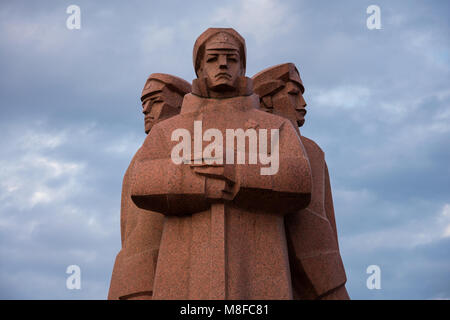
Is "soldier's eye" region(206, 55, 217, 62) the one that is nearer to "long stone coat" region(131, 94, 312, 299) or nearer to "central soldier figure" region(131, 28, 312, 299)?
"central soldier figure" region(131, 28, 312, 299)

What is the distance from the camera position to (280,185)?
21.6ft

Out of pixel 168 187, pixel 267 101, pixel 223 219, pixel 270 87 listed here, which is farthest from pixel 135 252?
pixel 270 87

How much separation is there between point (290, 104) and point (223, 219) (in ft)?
11.0

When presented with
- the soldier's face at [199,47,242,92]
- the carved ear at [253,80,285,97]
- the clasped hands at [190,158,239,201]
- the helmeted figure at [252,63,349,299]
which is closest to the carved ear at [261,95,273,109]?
the carved ear at [253,80,285,97]

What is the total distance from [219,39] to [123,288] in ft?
11.2

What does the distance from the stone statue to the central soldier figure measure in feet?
0.04

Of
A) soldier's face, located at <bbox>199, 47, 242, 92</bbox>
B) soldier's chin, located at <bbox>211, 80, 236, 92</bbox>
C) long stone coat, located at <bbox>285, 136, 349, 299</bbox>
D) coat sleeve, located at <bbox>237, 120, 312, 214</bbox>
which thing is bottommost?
long stone coat, located at <bbox>285, 136, 349, 299</bbox>

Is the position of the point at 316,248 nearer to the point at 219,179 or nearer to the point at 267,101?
the point at 219,179

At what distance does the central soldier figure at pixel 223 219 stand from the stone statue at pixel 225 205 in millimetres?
11

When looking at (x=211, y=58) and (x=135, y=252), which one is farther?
(x=135, y=252)

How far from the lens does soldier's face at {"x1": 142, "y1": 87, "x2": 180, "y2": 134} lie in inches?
379
